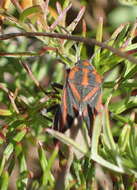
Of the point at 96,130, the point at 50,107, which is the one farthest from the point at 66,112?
the point at 96,130

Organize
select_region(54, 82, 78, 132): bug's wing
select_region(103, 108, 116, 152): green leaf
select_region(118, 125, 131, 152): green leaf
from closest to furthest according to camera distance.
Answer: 1. select_region(103, 108, 116, 152): green leaf
2. select_region(118, 125, 131, 152): green leaf
3. select_region(54, 82, 78, 132): bug's wing

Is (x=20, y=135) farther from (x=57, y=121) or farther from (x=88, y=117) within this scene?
(x=88, y=117)

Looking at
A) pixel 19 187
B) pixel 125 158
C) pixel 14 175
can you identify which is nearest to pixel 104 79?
pixel 125 158

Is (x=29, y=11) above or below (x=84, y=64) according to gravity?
above

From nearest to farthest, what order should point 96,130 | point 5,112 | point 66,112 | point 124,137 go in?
point 96,130, point 124,137, point 66,112, point 5,112

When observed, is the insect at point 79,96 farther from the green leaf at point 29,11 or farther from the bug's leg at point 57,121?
the green leaf at point 29,11

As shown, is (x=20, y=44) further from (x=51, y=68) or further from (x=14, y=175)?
(x=14, y=175)

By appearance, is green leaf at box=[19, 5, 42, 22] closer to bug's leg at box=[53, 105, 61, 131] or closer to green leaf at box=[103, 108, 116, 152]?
bug's leg at box=[53, 105, 61, 131]

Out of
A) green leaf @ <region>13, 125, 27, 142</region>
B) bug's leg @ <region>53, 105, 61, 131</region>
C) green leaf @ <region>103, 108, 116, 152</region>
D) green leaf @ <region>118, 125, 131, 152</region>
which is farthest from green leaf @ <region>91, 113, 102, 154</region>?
green leaf @ <region>13, 125, 27, 142</region>

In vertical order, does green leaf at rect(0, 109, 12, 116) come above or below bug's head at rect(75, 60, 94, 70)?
below
